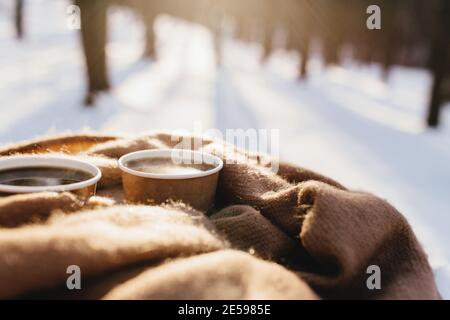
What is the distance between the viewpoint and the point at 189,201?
4.07ft

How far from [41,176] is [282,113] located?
19.3 ft

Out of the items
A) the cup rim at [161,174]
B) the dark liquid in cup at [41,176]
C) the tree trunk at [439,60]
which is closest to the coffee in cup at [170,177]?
the cup rim at [161,174]

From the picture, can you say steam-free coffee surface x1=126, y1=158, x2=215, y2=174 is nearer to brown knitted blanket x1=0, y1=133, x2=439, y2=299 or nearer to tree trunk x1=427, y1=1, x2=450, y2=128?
brown knitted blanket x1=0, y1=133, x2=439, y2=299

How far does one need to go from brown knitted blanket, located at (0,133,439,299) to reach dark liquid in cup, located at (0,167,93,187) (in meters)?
0.13

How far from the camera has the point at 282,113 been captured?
6.93 m

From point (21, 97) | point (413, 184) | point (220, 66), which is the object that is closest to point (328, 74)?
point (220, 66)

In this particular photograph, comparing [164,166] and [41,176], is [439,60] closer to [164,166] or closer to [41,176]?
[164,166]

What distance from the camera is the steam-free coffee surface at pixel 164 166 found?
1.31 meters

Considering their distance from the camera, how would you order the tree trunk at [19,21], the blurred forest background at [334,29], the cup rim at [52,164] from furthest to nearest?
1. the tree trunk at [19,21]
2. the blurred forest background at [334,29]
3. the cup rim at [52,164]

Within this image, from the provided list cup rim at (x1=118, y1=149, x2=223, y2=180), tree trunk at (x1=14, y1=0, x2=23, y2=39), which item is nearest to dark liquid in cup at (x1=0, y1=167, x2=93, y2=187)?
cup rim at (x1=118, y1=149, x2=223, y2=180)

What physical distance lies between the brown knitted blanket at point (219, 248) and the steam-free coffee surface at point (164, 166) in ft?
0.44

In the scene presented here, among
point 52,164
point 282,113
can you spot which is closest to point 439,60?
point 282,113

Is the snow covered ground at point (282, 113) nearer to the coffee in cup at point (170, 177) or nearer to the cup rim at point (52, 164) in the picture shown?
the coffee in cup at point (170, 177)

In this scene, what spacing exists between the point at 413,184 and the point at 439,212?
2.62ft
